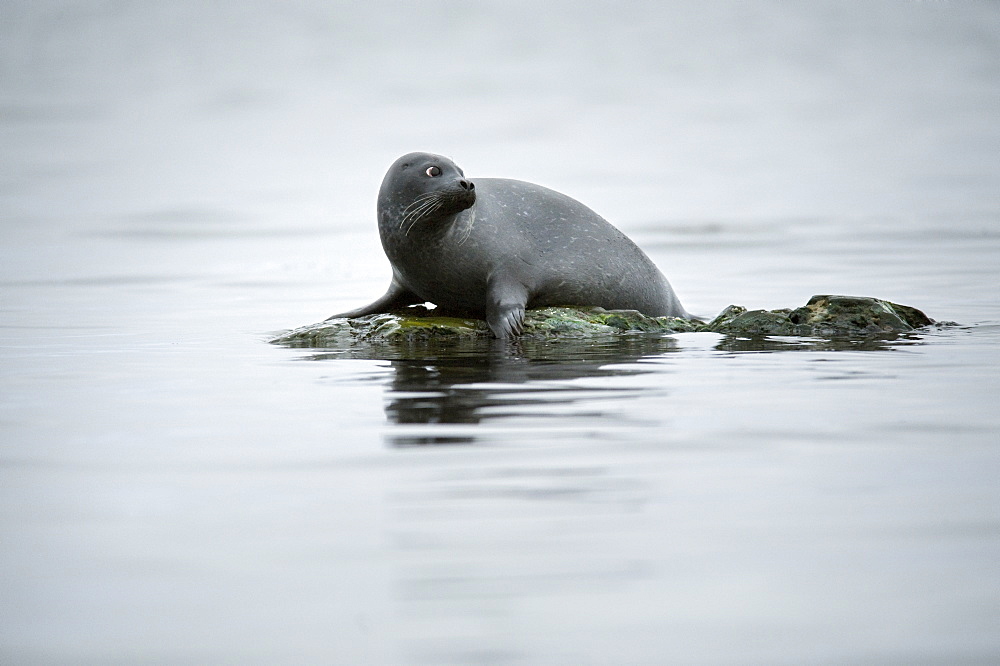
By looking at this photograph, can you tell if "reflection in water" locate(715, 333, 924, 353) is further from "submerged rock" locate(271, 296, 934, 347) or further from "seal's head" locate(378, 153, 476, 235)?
"seal's head" locate(378, 153, 476, 235)

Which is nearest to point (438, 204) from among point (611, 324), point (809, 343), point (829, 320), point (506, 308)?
point (506, 308)

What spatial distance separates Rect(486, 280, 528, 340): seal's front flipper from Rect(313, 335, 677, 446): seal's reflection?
0.34 feet

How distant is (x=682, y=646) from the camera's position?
88.6 inches

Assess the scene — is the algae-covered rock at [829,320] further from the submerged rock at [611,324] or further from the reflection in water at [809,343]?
the reflection in water at [809,343]

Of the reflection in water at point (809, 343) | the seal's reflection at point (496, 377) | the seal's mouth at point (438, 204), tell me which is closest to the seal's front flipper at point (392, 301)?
the seal's mouth at point (438, 204)

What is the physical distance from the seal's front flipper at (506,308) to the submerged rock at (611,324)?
19 cm

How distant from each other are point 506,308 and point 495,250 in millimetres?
538

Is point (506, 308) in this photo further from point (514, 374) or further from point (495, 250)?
point (514, 374)

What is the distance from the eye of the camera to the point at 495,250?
839cm

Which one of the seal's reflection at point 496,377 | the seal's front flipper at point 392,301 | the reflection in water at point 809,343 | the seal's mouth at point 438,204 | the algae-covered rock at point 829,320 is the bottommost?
the seal's reflection at point 496,377

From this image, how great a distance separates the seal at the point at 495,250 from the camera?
8086 mm

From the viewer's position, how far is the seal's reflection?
15.1 feet

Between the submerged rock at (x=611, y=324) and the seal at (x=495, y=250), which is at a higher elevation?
the seal at (x=495, y=250)

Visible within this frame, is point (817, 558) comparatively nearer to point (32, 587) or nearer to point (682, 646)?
point (682, 646)
